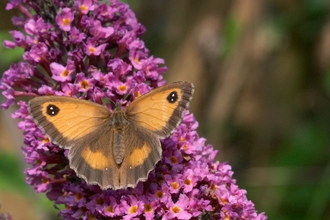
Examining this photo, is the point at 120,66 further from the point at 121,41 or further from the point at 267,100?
the point at 267,100

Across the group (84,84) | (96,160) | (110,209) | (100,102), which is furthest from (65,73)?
(110,209)

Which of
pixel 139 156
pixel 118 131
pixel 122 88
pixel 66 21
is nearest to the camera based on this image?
pixel 139 156

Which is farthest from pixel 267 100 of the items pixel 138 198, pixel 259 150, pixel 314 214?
pixel 138 198

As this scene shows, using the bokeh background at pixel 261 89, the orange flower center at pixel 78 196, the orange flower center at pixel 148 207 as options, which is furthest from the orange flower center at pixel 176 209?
the bokeh background at pixel 261 89

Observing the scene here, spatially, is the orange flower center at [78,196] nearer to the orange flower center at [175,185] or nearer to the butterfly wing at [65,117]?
the butterfly wing at [65,117]

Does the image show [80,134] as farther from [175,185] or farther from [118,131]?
[175,185]

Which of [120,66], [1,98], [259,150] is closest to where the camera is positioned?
[120,66]
